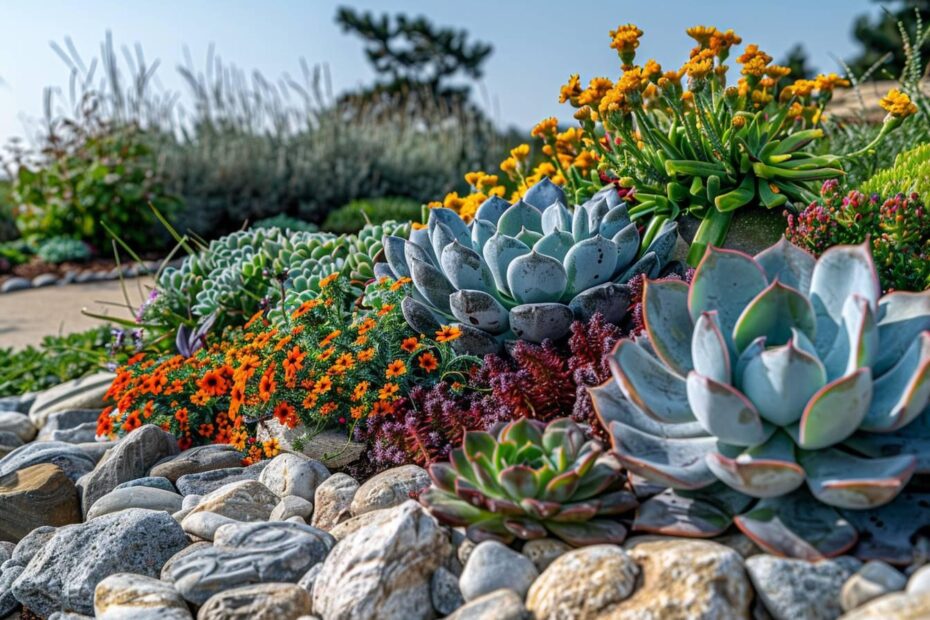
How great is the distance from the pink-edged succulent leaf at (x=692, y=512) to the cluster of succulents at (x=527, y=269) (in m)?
1.18

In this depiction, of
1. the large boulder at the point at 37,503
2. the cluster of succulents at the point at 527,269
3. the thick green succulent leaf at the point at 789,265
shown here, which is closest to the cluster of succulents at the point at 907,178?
the cluster of succulents at the point at 527,269

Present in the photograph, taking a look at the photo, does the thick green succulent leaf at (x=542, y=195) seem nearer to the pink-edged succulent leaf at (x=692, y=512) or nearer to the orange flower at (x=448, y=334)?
the orange flower at (x=448, y=334)

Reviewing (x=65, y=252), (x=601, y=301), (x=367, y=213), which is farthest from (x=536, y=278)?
(x=65, y=252)

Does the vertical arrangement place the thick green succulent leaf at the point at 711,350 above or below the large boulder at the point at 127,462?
above

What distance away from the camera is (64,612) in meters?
2.92

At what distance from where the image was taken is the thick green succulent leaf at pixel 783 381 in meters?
2.19

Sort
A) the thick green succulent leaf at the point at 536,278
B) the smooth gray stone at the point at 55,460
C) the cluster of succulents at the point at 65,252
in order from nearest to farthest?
the thick green succulent leaf at the point at 536,278, the smooth gray stone at the point at 55,460, the cluster of succulents at the point at 65,252

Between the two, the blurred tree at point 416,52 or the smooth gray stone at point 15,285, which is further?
the blurred tree at point 416,52

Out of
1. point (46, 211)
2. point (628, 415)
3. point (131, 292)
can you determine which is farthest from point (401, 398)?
point (46, 211)

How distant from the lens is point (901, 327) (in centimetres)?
242

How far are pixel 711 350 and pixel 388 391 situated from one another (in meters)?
1.55

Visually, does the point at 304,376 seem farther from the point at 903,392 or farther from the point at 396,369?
the point at 903,392

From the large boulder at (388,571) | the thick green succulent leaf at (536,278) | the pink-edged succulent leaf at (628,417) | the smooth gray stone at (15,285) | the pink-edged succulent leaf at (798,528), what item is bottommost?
the large boulder at (388,571)

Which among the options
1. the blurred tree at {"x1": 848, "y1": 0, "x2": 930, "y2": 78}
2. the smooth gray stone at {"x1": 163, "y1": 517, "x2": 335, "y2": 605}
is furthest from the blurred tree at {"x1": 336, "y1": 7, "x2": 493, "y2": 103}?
the smooth gray stone at {"x1": 163, "y1": 517, "x2": 335, "y2": 605}
